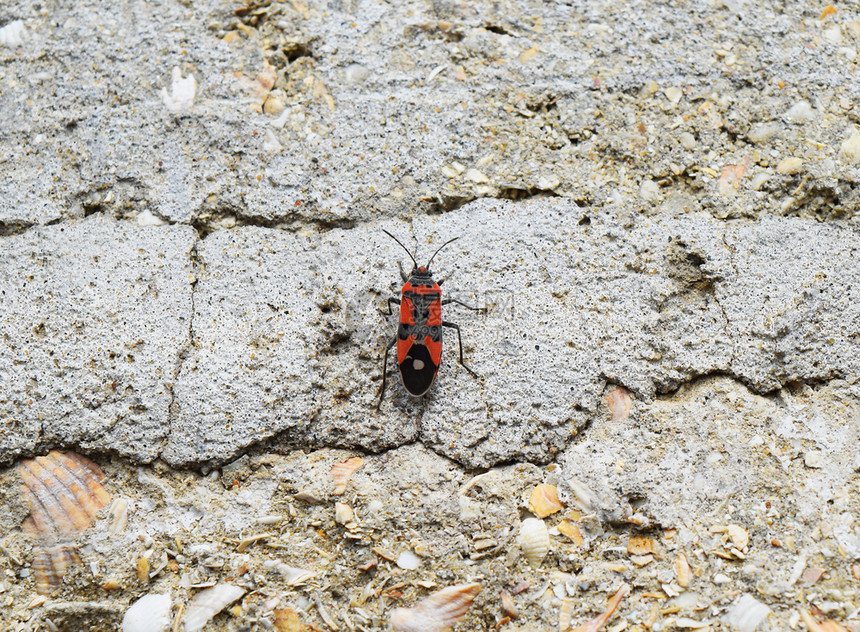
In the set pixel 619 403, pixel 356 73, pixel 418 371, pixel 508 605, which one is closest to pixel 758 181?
pixel 619 403

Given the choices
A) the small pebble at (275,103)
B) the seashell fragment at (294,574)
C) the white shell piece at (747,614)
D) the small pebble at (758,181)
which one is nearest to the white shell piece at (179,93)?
the small pebble at (275,103)

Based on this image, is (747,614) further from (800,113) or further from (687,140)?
(800,113)

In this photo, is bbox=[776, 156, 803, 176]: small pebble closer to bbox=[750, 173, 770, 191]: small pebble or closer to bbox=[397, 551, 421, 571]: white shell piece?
bbox=[750, 173, 770, 191]: small pebble

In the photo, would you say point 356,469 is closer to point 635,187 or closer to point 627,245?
point 627,245

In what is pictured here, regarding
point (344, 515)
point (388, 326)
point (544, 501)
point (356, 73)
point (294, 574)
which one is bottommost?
point (294, 574)

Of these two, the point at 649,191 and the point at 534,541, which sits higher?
the point at 649,191

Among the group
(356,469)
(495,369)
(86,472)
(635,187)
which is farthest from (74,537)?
(635,187)
